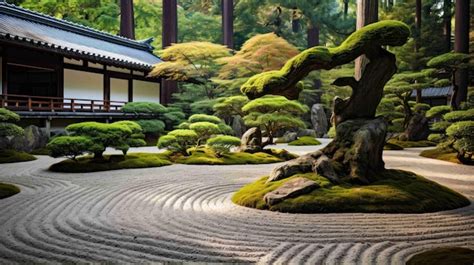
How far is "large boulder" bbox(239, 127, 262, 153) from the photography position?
1390 cm

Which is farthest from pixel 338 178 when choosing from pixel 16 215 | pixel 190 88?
pixel 190 88

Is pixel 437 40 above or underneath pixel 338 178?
above

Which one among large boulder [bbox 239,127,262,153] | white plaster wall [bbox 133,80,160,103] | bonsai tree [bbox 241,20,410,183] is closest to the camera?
bonsai tree [bbox 241,20,410,183]

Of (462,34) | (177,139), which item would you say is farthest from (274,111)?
(462,34)

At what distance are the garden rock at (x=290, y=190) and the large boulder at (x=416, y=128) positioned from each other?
15.5m

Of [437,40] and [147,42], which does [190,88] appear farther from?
[437,40]

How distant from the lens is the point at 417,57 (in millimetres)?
22500

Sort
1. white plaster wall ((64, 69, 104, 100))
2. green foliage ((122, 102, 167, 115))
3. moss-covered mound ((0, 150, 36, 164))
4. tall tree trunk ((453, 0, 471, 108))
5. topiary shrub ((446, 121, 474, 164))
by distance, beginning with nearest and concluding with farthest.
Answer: topiary shrub ((446, 121, 474, 164)), moss-covered mound ((0, 150, 36, 164)), tall tree trunk ((453, 0, 471, 108)), white plaster wall ((64, 69, 104, 100)), green foliage ((122, 102, 167, 115))

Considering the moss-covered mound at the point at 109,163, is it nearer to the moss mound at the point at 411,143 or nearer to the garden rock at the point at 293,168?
the garden rock at the point at 293,168

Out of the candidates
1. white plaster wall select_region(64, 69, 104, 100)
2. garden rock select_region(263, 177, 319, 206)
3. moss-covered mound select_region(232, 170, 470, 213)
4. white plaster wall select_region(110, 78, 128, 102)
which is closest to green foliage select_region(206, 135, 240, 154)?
moss-covered mound select_region(232, 170, 470, 213)

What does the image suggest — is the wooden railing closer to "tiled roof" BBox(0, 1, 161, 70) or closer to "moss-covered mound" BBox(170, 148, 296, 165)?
"tiled roof" BBox(0, 1, 161, 70)

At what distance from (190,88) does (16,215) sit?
60.6 ft

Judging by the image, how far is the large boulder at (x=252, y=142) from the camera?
13896 mm

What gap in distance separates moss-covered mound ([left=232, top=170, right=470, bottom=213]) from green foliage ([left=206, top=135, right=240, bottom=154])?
19.9 ft
